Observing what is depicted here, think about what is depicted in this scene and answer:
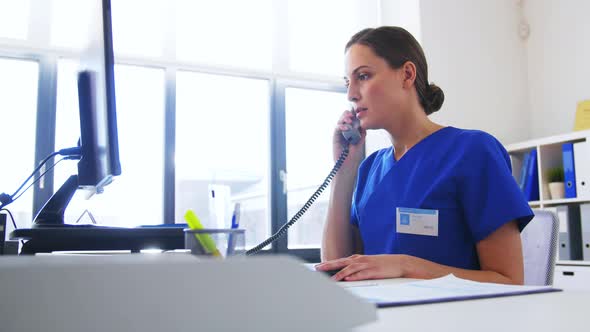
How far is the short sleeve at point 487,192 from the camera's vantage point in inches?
43.2

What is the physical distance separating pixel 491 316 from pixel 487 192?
752 mm

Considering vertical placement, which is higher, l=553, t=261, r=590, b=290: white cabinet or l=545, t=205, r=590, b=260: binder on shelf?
l=545, t=205, r=590, b=260: binder on shelf

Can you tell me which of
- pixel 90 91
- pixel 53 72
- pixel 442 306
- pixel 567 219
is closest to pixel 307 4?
pixel 53 72

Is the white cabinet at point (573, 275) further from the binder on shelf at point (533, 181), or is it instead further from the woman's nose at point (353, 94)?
the woman's nose at point (353, 94)

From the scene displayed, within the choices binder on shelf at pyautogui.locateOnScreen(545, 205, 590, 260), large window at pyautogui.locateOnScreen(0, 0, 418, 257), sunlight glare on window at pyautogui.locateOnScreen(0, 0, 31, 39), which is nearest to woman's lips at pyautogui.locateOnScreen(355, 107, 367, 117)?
large window at pyautogui.locateOnScreen(0, 0, 418, 257)

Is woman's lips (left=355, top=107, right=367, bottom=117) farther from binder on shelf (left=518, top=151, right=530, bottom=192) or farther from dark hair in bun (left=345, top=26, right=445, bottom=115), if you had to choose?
binder on shelf (left=518, top=151, right=530, bottom=192)

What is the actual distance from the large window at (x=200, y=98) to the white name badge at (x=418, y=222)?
1788mm

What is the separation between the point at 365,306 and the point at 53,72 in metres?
3.13

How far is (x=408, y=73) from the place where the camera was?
4.64 ft

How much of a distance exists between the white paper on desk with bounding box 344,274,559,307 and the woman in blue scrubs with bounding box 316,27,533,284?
18 centimetres

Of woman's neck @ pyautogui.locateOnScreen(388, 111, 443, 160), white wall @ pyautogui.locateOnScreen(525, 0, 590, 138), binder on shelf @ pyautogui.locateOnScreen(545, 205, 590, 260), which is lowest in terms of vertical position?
binder on shelf @ pyautogui.locateOnScreen(545, 205, 590, 260)

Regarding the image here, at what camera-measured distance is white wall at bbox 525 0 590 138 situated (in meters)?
3.43

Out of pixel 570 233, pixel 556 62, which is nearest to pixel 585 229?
pixel 570 233

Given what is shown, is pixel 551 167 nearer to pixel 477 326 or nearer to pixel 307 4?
pixel 307 4
